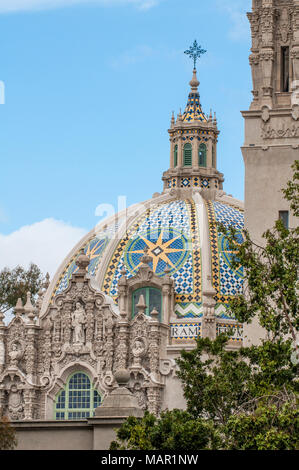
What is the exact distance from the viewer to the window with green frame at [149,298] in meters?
47.7

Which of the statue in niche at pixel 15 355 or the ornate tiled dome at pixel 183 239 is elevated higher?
the ornate tiled dome at pixel 183 239

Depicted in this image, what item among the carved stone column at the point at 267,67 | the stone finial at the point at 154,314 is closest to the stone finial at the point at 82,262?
the stone finial at the point at 154,314

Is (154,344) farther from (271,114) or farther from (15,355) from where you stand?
(271,114)

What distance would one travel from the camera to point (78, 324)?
45.9 metres

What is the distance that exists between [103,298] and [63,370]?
2.80 metres

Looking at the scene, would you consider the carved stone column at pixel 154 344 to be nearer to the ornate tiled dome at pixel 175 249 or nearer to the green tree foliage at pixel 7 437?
the ornate tiled dome at pixel 175 249

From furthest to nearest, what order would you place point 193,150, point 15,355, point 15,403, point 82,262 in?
point 193,150, point 15,355, point 82,262, point 15,403

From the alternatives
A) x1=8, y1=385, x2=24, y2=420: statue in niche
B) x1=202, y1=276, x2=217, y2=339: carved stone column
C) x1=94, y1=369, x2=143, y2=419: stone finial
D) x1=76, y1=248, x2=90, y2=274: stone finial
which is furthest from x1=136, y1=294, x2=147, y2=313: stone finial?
x1=94, y1=369, x2=143, y2=419: stone finial

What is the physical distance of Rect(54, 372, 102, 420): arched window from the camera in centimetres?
4534

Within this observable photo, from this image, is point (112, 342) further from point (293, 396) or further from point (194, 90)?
point (293, 396)

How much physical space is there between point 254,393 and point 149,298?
21.0 metres

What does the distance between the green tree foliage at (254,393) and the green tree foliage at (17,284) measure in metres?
30.6

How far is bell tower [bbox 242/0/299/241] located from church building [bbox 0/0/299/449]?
0.10 ft

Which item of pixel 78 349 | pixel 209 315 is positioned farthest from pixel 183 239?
Result: pixel 78 349
